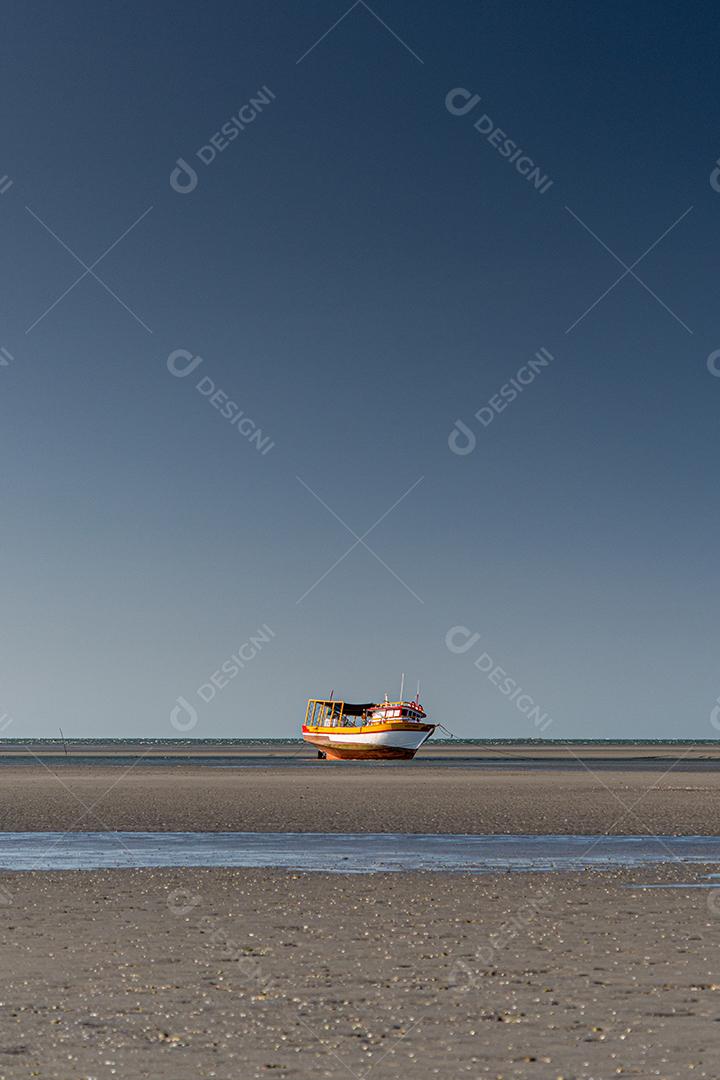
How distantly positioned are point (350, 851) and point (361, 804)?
56.5 feet

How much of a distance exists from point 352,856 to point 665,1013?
602 inches

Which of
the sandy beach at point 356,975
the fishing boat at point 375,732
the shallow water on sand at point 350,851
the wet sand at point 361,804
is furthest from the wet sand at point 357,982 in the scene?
the fishing boat at point 375,732

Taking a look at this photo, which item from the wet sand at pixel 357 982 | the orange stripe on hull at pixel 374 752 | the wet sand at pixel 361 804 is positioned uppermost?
the orange stripe on hull at pixel 374 752

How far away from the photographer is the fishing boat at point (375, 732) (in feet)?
366

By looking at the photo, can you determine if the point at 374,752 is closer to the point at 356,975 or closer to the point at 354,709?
the point at 354,709

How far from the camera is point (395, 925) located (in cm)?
1647

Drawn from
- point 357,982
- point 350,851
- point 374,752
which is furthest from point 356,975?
point 374,752

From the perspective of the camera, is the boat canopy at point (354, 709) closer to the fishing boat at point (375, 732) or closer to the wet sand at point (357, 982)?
the fishing boat at point (375, 732)

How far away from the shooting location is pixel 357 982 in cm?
1266

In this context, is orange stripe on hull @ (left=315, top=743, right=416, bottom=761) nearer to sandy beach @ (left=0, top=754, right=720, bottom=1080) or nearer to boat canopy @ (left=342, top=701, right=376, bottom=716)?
boat canopy @ (left=342, top=701, right=376, bottom=716)

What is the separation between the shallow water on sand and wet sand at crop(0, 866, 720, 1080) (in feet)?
12.2

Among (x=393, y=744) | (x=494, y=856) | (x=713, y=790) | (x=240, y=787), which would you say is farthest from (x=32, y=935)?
(x=393, y=744)

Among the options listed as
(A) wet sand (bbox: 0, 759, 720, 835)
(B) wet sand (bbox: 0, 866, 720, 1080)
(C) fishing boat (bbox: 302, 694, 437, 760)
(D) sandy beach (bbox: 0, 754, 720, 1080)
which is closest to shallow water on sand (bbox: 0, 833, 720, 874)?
(D) sandy beach (bbox: 0, 754, 720, 1080)

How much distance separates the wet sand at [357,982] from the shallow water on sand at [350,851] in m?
3.71
